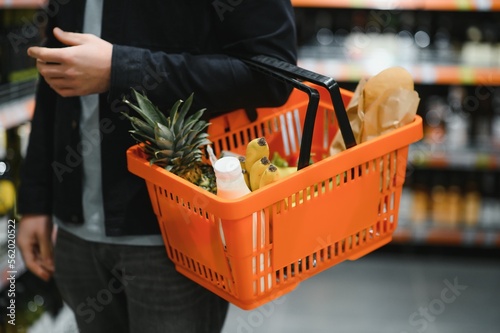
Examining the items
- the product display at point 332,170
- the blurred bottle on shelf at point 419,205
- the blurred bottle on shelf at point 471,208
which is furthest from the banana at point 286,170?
the blurred bottle on shelf at point 471,208

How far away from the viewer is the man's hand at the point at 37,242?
1640 mm

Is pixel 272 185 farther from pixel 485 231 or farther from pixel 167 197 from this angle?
pixel 485 231

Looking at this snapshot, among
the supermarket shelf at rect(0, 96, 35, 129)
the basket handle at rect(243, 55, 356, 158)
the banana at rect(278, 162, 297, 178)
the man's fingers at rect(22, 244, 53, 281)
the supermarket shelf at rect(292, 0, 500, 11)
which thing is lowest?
the man's fingers at rect(22, 244, 53, 281)

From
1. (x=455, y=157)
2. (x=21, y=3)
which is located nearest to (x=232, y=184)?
(x=21, y=3)

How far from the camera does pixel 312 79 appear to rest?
1.20 m

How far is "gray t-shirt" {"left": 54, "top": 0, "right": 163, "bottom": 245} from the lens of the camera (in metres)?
1.41

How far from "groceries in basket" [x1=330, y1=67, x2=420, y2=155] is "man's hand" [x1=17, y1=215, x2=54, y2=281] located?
73 centimetres

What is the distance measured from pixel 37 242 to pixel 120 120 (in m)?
0.47

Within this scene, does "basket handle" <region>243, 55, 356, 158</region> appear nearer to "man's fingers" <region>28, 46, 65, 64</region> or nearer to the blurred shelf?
"man's fingers" <region>28, 46, 65, 64</region>

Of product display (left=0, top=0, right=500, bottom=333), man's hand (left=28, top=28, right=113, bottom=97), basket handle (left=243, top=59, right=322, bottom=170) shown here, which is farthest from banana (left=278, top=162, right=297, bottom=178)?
man's hand (left=28, top=28, right=113, bottom=97)

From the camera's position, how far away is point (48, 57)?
1278 millimetres

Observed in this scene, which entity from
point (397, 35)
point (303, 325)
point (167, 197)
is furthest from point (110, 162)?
point (397, 35)

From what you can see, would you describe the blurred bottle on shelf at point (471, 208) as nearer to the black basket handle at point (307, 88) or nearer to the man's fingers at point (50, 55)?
the black basket handle at point (307, 88)

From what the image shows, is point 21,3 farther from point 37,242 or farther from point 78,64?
point 78,64
